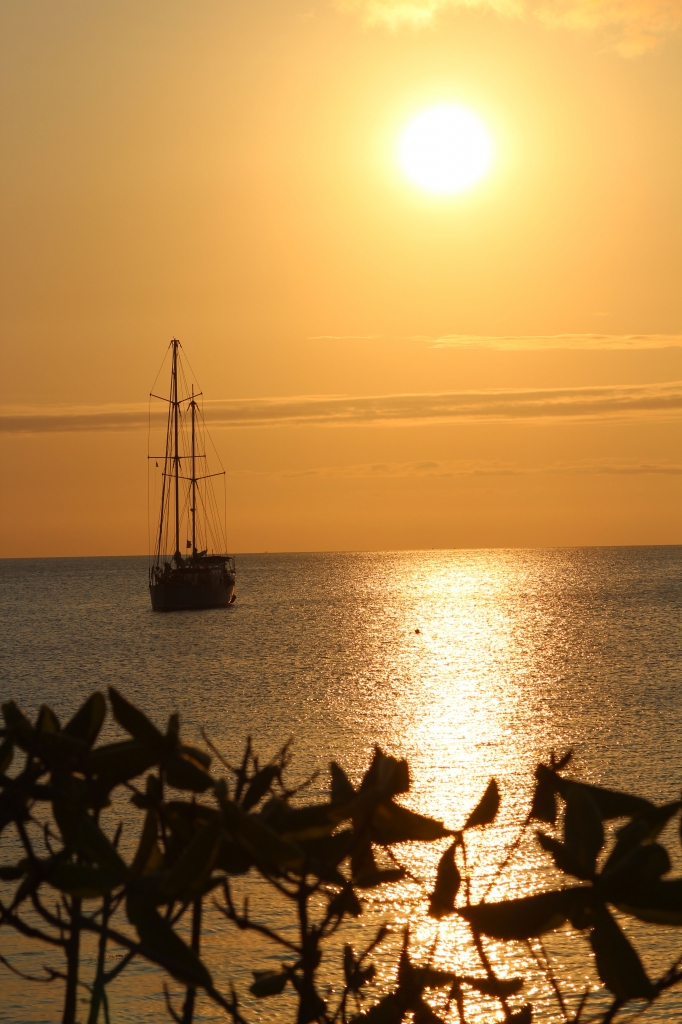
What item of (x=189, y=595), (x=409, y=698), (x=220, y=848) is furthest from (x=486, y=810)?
(x=189, y=595)

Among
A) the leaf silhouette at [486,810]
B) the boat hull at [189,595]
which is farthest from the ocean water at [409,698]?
the leaf silhouette at [486,810]

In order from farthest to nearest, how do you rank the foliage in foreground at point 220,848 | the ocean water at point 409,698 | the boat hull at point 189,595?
the boat hull at point 189,595, the ocean water at point 409,698, the foliage in foreground at point 220,848

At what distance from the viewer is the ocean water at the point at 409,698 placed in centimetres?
1653

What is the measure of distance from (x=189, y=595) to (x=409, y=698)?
48061mm

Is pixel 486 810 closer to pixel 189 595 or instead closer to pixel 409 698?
pixel 409 698

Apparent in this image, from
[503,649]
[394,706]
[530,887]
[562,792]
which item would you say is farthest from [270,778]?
[503,649]

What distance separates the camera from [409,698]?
5278cm

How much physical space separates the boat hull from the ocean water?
1.82 meters

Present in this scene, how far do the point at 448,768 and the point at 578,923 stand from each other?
104 feet

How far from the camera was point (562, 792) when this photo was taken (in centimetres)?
201

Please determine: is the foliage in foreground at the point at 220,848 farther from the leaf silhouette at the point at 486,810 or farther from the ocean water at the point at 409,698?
the ocean water at the point at 409,698

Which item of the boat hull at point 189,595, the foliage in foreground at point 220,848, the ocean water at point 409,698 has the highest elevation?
the boat hull at point 189,595

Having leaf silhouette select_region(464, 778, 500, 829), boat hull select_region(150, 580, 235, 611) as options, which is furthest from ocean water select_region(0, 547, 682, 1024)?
leaf silhouette select_region(464, 778, 500, 829)

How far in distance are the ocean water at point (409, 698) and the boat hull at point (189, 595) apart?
5.96 feet
